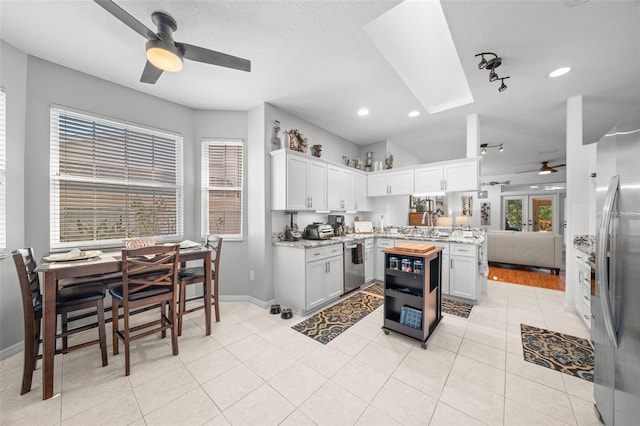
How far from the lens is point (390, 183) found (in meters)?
4.61

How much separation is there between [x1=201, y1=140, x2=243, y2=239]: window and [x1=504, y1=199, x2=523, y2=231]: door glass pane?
398 inches

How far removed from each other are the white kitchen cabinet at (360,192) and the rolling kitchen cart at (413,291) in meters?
2.11

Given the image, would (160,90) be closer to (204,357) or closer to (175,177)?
(175,177)

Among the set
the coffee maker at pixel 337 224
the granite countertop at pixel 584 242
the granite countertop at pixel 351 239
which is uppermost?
the coffee maker at pixel 337 224

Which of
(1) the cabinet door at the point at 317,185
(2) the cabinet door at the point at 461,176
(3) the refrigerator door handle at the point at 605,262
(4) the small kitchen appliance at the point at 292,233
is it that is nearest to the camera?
(3) the refrigerator door handle at the point at 605,262

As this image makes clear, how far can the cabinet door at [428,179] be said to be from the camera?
4.04 m

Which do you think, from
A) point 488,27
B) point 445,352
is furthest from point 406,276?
point 488,27

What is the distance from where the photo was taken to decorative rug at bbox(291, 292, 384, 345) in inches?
101

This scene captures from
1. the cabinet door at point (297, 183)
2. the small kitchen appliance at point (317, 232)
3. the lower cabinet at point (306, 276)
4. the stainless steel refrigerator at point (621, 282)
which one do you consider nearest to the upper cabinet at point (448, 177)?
the small kitchen appliance at point (317, 232)

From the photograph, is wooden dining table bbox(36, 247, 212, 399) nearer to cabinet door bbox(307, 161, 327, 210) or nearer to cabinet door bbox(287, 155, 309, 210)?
cabinet door bbox(287, 155, 309, 210)

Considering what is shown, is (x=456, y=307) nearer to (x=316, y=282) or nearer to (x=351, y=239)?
(x=351, y=239)

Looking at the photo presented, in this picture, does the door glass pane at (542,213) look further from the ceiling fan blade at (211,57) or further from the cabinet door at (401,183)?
the ceiling fan blade at (211,57)

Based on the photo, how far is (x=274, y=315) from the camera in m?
→ 3.03

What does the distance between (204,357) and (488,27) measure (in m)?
3.81
